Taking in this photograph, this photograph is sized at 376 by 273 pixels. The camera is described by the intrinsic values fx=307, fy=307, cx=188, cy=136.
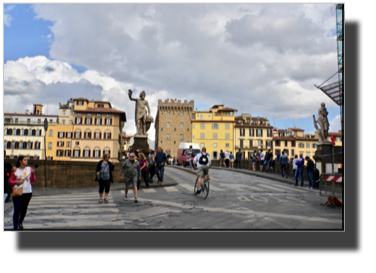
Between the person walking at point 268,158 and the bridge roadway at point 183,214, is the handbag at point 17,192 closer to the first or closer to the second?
the bridge roadway at point 183,214

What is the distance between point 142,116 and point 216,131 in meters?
67.5

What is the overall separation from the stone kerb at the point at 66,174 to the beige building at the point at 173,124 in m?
72.5

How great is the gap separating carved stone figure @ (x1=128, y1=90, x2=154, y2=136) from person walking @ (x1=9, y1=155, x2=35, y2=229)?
417 inches

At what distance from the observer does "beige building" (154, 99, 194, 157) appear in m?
Result: 88.7

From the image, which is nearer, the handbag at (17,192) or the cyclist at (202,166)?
the handbag at (17,192)

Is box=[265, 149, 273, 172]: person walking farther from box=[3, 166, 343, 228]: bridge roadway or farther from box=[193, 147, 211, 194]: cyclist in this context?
box=[193, 147, 211, 194]: cyclist

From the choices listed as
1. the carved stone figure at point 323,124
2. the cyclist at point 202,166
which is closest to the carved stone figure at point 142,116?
the cyclist at point 202,166

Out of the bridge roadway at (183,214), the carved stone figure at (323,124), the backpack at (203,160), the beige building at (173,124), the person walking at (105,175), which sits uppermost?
the beige building at (173,124)

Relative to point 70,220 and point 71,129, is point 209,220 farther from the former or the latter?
point 71,129

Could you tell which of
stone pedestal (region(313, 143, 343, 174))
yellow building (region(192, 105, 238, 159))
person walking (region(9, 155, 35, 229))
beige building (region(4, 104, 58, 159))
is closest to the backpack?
person walking (region(9, 155, 35, 229))

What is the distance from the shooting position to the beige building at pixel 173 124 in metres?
88.7
